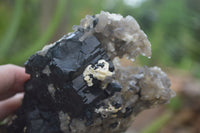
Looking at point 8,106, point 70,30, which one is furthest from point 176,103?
point 8,106

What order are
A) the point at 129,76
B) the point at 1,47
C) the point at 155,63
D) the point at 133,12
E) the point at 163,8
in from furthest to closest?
the point at 163,8 → the point at 155,63 → the point at 133,12 → the point at 1,47 → the point at 129,76

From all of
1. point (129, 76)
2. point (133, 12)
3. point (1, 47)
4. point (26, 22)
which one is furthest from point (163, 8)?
point (129, 76)

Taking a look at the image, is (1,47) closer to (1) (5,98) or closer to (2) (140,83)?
(1) (5,98)

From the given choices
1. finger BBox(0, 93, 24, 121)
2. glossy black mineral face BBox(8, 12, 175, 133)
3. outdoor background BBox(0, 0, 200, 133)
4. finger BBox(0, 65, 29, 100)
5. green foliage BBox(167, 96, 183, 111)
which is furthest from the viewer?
green foliage BBox(167, 96, 183, 111)

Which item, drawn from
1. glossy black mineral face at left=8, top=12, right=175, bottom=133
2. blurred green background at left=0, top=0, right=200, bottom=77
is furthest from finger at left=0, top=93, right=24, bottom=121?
blurred green background at left=0, top=0, right=200, bottom=77

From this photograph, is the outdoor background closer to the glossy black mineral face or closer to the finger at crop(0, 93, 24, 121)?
the finger at crop(0, 93, 24, 121)

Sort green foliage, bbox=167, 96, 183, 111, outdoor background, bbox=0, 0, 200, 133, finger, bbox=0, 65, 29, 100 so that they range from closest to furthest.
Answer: finger, bbox=0, 65, 29, 100
outdoor background, bbox=0, 0, 200, 133
green foliage, bbox=167, 96, 183, 111

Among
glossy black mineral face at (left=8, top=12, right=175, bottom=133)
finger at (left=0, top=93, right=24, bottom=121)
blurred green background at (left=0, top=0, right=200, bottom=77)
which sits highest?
blurred green background at (left=0, top=0, right=200, bottom=77)
